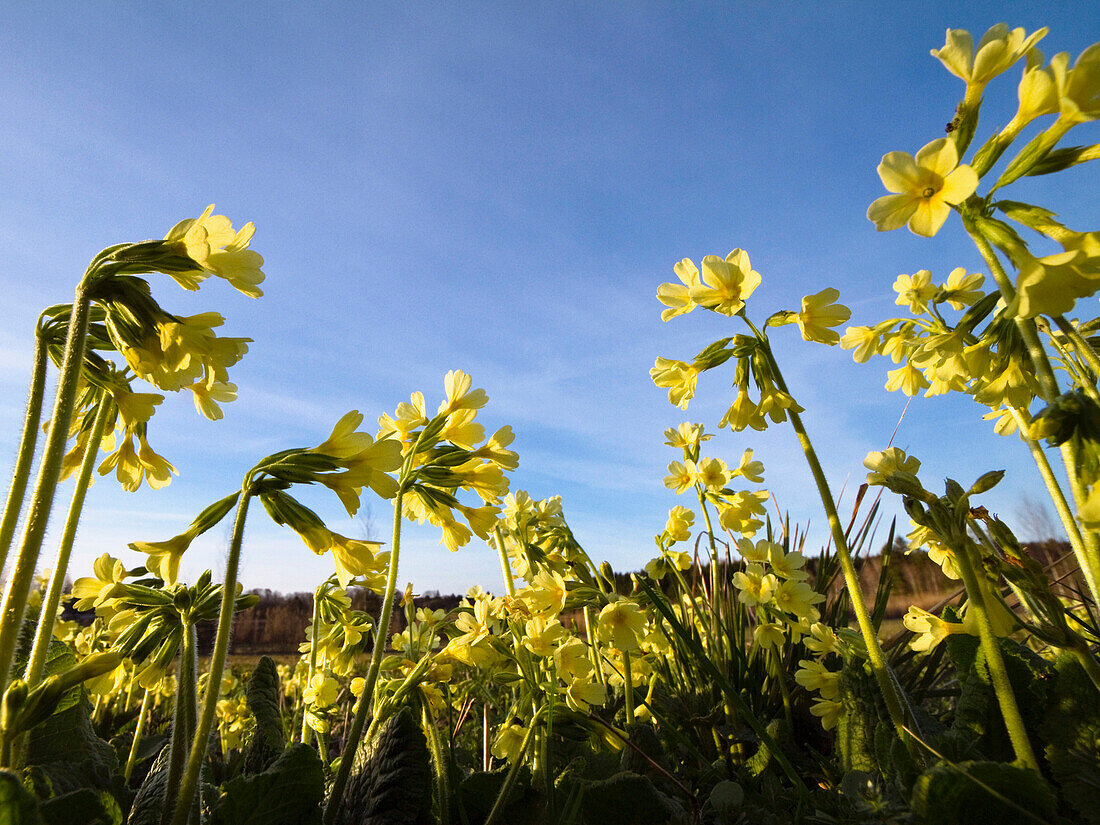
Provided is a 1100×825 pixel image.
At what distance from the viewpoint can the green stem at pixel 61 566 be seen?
107cm

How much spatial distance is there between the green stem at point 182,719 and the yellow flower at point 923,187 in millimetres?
1447

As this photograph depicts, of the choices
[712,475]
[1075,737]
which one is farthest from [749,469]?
[1075,737]

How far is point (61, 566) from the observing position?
1157mm

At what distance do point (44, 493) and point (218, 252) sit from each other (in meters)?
0.51

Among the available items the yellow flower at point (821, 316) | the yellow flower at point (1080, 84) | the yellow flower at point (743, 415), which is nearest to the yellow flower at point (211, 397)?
the yellow flower at point (743, 415)

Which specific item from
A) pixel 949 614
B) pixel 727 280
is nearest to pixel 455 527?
pixel 727 280

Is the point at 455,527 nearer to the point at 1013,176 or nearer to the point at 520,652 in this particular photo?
the point at 520,652

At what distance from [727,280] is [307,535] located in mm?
1157

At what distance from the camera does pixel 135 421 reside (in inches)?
53.1

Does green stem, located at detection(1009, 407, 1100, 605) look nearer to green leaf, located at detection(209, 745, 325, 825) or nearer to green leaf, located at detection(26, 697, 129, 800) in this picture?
green leaf, located at detection(209, 745, 325, 825)

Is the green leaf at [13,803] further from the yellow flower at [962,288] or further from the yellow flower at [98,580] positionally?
the yellow flower at [962,288]

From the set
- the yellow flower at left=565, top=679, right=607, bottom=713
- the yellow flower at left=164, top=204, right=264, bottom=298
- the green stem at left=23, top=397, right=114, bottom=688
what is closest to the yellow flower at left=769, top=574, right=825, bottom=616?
the yellow flower at left=565, top=679, right=607, bottom=713

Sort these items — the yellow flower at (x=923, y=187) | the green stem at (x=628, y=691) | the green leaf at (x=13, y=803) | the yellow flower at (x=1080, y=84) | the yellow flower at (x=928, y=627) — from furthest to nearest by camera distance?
the green stem at (x=628, y=691) < the yellow flower at (x=928, y=627) < the yellow flower at (x=923, y=187) < the yellow flower at (x=1080, y=84) < the green leaf at (x=13, y=803)

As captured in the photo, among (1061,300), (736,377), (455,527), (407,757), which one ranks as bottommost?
(407,757)
